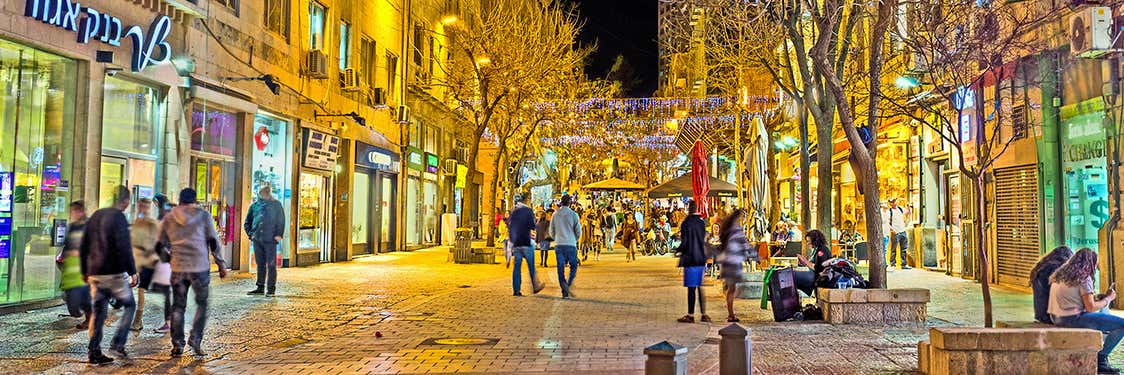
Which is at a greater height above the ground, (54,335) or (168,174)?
(168,174)

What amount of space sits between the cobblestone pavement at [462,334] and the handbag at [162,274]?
0.66m

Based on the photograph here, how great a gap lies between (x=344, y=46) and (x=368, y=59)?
190cm

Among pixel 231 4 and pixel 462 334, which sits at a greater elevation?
pixel 231 4

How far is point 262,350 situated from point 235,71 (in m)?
10.0

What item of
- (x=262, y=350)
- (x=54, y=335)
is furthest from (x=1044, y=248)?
(x=54, y=335)

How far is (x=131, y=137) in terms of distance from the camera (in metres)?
14.8

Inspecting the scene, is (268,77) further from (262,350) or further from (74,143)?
(262,350)

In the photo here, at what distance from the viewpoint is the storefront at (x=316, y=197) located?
2122 centimetres

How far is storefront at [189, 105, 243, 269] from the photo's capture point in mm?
16938

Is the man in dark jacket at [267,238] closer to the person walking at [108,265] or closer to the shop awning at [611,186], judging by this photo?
the person walking at [108,265]

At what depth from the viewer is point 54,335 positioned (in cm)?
973

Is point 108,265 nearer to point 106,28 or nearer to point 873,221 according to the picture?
point 106,28

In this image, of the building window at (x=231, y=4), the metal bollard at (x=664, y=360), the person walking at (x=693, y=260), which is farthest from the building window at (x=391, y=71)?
the metal bollard at (x=664, y=360)

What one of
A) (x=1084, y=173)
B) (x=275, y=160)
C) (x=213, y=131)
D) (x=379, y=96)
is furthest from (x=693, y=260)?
(x=379, y=96)
